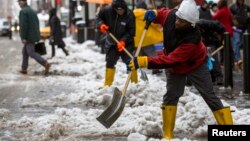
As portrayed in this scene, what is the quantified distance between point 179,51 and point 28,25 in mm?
10063

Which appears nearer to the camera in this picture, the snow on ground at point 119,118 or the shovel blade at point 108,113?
the shovel blade at point 108,113

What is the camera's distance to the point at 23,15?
54.6 ft

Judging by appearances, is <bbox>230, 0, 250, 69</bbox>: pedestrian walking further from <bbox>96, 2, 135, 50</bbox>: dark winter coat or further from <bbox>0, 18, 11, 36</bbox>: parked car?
<bbox>0, 18, 11, 36</bbox>: parked car

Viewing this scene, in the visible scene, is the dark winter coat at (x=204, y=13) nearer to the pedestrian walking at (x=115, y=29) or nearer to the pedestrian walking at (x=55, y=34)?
the pedestrian walking at (x=115, y=29)

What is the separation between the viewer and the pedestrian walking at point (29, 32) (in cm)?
1653

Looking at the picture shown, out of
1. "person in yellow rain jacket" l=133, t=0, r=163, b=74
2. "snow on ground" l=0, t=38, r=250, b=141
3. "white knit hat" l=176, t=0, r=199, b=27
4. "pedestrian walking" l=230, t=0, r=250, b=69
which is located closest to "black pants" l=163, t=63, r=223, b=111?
"snow on ground" l=0, t=38, r=250, b=141

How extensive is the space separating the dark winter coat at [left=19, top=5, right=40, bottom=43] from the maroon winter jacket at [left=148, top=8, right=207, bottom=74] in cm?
925

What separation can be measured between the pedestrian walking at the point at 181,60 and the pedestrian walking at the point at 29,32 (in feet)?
29.8

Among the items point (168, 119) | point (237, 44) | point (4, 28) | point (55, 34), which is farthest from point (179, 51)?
point (4, 28)

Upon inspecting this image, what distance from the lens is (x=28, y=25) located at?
659 inches

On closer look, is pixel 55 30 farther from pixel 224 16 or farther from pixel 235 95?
pixel 235 95

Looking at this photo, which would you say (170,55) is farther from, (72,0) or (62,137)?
(72,0)

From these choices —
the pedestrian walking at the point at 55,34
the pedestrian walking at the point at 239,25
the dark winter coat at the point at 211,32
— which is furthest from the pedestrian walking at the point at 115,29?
the pedestrian walking at the point at 55,34

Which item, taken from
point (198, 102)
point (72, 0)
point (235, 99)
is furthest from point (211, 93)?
point (72, 0)
